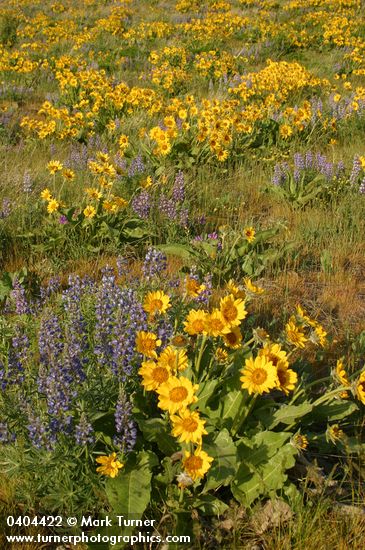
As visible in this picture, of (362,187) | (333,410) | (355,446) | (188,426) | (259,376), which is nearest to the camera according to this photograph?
(188,426)

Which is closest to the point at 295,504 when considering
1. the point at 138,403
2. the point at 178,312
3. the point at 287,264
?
the point at 138,403

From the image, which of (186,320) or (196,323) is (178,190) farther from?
(196,323)

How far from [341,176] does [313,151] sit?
4.18ft

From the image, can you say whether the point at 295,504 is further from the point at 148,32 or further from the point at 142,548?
the point at 148,32

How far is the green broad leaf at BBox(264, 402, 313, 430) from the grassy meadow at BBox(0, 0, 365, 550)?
0.03ft

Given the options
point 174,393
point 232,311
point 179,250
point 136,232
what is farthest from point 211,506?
point 136,232

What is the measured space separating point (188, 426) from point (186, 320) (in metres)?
0.94

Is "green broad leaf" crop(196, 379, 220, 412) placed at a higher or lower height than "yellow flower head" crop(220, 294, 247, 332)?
lower

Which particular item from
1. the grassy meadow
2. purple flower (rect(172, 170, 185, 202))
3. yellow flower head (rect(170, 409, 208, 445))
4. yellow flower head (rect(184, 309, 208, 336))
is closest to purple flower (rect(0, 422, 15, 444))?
the grassy meadow

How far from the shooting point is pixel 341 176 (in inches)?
217

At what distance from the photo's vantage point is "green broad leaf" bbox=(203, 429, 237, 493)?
2053mm

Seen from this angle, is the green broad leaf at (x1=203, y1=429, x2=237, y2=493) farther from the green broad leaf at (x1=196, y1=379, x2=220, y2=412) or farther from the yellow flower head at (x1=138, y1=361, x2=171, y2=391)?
the yellow flower head at (x1=138, y1=361, x2=171, y2=391)

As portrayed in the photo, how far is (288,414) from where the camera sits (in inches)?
86.3

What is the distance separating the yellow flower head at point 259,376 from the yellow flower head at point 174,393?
0.21m
